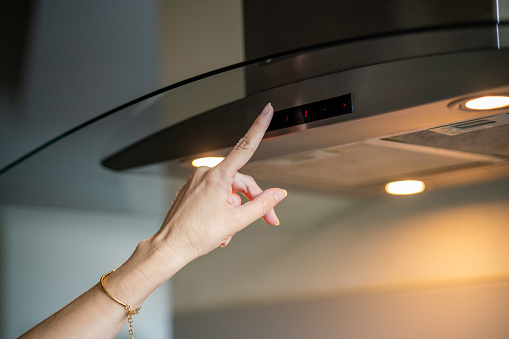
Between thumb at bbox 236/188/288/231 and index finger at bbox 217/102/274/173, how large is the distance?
5 cm

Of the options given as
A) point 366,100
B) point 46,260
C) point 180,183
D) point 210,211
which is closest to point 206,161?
point 210,211

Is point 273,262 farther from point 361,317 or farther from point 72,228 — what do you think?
point 72,228

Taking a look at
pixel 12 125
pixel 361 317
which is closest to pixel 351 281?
pixel 361 317

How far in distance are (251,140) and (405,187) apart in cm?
45

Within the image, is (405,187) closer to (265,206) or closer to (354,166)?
(354,166)

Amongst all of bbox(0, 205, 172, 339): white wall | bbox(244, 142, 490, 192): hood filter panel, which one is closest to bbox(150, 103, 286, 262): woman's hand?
bbox(244, 142, 490, 192): hood filter panel

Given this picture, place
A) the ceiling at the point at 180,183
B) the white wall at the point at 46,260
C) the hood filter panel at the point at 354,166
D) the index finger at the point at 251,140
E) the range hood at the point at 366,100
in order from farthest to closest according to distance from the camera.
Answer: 1. the white wall at the point at 46,260
2. the ceiling at the point at 180,183
3. the hood filter panel at the point at 354,166
4. the index finger at the point at 251,140
5. the range hood at the point at 366,100

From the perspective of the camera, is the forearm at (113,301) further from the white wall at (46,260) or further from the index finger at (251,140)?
the white wall at (46,260)

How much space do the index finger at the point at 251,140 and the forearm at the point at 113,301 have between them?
0.48 ft

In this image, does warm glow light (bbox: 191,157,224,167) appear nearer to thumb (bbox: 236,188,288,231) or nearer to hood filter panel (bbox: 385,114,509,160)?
thumb (bbox: 236,188,288,231)

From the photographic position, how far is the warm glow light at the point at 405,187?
97cm

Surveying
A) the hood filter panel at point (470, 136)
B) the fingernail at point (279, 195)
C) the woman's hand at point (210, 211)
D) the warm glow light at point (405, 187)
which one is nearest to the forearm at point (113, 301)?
the woman's hand at point (210, 211)

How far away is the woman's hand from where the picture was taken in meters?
0.65

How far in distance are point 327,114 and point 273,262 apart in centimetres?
63
